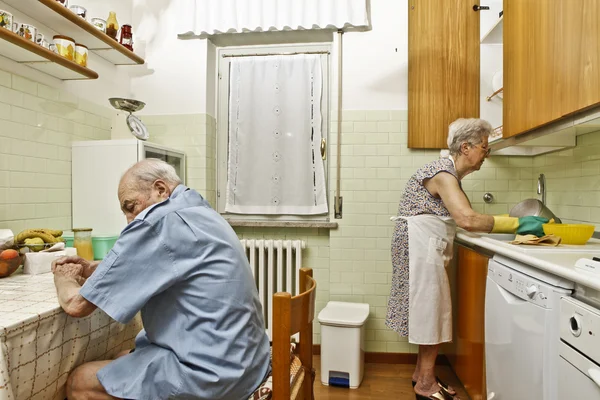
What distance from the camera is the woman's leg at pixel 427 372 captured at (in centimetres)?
242

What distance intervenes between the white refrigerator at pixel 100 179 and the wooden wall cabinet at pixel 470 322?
199 centimetres

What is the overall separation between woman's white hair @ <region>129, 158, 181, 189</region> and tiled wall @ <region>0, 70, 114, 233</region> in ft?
3.72

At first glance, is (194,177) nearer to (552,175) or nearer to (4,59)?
(4,59)

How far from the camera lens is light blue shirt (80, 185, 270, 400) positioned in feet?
3.71

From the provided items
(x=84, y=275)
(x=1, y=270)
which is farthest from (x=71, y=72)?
(x=84, y=275)

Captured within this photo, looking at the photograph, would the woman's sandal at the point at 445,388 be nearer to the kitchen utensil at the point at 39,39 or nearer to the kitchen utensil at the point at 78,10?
the kitchen utensil at the point at 39,39

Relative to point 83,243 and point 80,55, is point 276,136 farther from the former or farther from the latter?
point 83,243

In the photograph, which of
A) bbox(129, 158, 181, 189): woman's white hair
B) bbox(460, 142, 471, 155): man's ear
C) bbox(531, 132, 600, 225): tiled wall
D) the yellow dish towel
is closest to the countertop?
the yellow dish towel

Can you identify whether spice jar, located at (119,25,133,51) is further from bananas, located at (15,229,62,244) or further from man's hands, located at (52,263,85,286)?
man's hands, located at (52,263,85,286)

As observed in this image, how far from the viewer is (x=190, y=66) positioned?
317cm

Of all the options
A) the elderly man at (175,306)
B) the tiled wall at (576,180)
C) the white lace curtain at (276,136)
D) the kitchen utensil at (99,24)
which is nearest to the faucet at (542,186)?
the tiled wall at (576,180)

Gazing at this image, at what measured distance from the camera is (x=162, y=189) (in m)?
1.36

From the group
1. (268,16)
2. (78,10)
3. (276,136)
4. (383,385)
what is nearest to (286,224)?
(276,136)

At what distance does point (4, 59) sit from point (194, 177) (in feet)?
4.61
